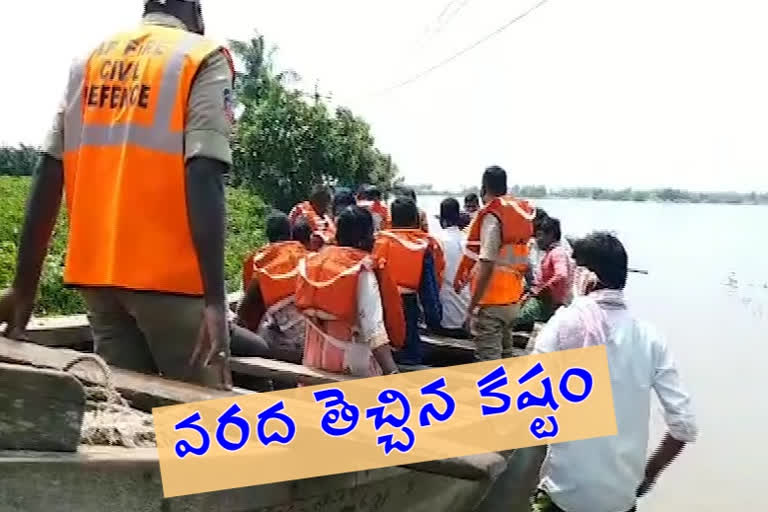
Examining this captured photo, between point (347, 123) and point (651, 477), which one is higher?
point (347, 123)

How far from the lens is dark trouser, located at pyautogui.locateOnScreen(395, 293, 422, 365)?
4699 millimetres

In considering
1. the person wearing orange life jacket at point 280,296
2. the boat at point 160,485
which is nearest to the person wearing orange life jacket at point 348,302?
the boat at point 160,485

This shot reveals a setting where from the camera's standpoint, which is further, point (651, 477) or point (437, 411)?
point (437, 411)

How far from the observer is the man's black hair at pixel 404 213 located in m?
4.95

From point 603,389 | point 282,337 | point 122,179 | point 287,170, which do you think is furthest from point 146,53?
point 287,170

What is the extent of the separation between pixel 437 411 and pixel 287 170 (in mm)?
18442

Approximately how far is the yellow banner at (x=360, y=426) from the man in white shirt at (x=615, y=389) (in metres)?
0.04

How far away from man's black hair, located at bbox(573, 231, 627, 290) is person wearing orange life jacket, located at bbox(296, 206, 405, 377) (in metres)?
1.07

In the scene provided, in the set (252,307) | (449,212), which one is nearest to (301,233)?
(252,307)

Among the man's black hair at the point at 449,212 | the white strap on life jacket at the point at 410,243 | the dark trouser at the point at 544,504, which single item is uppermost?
the man's black hair at the point at 449,212

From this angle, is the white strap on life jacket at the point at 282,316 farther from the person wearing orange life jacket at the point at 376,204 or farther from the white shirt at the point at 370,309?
the person wearing orange life jacket at the point at 376,204

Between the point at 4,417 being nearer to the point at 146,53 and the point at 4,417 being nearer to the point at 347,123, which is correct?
the point at 146,53

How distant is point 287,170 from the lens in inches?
846

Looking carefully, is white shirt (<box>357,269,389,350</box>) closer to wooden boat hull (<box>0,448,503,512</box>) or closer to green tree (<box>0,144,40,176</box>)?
wooden boat hull (<box>0,448,503,512</box>)
